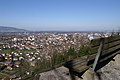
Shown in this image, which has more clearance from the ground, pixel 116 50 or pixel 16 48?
pixel 116 50

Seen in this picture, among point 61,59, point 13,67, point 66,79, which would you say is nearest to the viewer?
point 66,79

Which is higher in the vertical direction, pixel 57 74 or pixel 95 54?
pixel 95 54

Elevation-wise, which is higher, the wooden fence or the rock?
the wooden fence

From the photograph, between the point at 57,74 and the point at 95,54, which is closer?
the point at 57,74

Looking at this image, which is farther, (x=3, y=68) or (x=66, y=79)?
(x=3, y=68)

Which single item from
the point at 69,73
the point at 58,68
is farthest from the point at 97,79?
the point at 58,68

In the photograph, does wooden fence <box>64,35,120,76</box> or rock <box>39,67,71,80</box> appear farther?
wooden fence <box>64,35,120,76</box>

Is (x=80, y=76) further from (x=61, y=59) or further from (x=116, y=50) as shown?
→ (x=61, y=59)

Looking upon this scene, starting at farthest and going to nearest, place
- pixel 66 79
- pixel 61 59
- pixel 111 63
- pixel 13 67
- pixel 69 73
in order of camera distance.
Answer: pixel 13 67, pixel 61 59, pixel 111 63, pixel 69 73, pixel 66 79

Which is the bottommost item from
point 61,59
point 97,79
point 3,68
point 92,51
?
point 3,68

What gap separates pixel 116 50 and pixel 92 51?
158 centimetres

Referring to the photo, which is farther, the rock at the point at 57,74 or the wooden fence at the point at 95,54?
the wooden fence at the point at 95,54

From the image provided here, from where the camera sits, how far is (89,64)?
3750 mm

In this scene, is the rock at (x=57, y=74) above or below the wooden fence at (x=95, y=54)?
below
